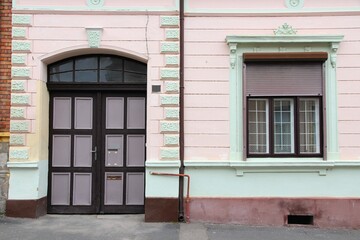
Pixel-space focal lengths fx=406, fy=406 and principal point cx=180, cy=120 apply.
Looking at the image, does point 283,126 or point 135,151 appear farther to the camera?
point 135,151

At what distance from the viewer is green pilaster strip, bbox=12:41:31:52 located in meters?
7.62

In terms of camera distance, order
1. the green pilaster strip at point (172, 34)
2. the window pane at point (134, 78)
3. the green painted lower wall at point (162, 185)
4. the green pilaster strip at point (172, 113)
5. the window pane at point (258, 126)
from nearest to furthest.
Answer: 1. the green painted lower wall at point (162, 185)
2. the green pilaster strip at point (172, 113)
3. the green pilaster strip at point (172, 34)
4. the window pane at point (258, 126)
5. the window pane at point (134, 78)

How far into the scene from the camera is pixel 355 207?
7.49 meters

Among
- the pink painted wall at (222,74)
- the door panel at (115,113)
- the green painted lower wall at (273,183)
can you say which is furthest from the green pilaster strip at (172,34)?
the green painted lower wall at (273,183)

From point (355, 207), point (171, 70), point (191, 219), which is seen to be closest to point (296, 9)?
point (171, 70)

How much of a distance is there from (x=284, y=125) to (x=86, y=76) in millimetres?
4006

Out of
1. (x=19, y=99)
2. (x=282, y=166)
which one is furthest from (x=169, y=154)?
(x=19, y=99)

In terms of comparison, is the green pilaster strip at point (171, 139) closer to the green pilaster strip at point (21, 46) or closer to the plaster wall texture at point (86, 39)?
the plaster wall texture at point (86, 39)

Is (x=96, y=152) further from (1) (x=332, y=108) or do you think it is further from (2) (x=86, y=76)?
(1) (x=332, y=108)

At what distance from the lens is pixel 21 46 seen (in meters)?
7.63

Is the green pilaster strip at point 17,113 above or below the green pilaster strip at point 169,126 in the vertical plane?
above

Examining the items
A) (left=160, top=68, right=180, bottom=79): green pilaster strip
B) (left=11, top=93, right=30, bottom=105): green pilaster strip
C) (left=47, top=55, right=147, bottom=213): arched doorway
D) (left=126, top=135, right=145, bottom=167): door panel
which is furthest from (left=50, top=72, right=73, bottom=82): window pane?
(left=160, top=68, right=180, bottom=79): green pilaster strip

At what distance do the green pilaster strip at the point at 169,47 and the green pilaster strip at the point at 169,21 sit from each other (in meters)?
0.36

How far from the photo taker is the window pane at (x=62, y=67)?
318 inches
